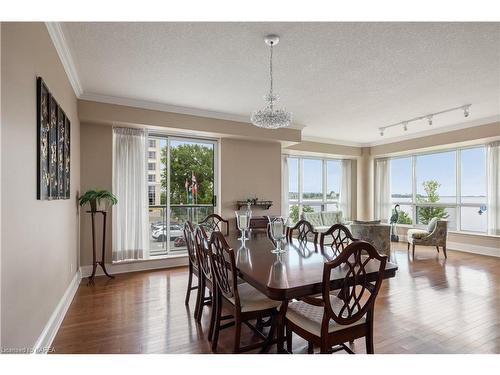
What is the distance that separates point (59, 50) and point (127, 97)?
59.5 inches

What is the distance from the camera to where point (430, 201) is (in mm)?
6992

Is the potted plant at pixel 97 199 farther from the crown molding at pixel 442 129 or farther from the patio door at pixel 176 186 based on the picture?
the crown molding at pixel 442 129

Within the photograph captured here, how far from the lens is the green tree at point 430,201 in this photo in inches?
268

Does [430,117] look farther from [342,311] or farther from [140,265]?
[140,265]

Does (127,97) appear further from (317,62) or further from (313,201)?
(313,201)

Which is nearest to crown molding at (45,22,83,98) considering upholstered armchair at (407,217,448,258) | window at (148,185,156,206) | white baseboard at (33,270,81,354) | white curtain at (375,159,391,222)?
window at (148,185,156,206)

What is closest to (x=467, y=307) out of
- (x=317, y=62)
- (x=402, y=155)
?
(x=317, y=62)

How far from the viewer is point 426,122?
5594 mm

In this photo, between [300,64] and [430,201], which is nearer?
[300,64]

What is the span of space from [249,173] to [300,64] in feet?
9.14

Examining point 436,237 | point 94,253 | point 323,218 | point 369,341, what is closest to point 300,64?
point 369,341

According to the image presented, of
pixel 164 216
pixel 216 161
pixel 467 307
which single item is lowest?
pixel 467 307

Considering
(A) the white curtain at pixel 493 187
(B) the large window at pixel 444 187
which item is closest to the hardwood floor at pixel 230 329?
(A) the white curtain at pixel 493 187

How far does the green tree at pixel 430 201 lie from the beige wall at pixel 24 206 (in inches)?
302
